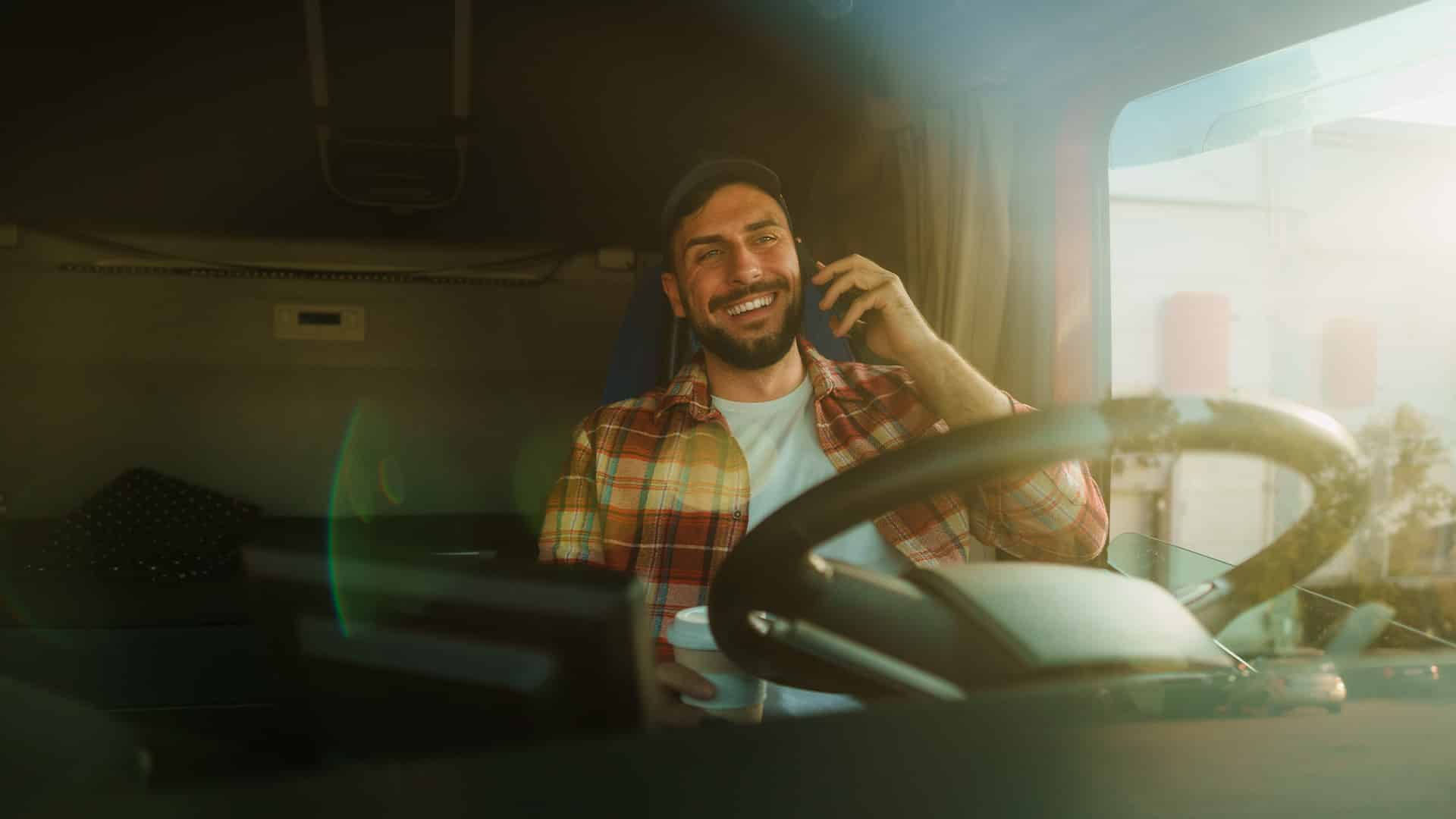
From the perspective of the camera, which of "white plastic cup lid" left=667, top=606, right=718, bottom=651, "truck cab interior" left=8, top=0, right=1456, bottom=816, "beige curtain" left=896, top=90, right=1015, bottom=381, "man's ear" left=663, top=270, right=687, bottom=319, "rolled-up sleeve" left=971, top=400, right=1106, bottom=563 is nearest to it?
"truck cab interior" left=8, top=0, right=1456, bottom=816

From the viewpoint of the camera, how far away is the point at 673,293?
1.72 meters

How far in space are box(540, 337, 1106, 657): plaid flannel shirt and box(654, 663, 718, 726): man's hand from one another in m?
0.63

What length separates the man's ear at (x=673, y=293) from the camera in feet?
5.57

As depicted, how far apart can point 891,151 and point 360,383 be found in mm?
1479

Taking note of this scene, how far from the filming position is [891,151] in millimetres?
2279

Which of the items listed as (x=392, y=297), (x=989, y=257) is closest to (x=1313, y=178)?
(x=989, y=257)

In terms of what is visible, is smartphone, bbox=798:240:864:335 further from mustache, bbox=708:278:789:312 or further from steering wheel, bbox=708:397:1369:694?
steering wheel, bbox=708:397:1369:694

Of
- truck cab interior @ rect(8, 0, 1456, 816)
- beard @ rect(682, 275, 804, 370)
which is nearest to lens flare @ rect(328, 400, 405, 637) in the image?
truck cab interior @ rect(8, 0, 1456, 816)

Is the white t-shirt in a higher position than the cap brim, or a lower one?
lower

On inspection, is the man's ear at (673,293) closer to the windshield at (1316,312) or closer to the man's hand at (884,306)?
the man's hand at (884,306)

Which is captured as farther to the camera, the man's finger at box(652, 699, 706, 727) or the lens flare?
the lens flare

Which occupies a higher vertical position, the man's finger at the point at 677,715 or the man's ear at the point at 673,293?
the man's ear at the point at 673,293

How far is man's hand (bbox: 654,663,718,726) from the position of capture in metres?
0.72

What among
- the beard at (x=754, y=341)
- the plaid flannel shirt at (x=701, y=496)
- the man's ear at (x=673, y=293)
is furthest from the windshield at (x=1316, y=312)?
the man's ear at (x=673, y=293)
